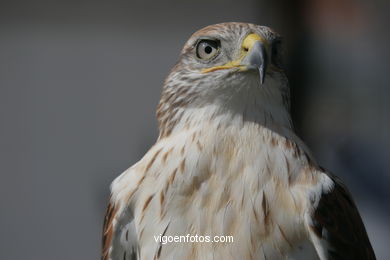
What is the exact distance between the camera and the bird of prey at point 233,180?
1.73 meters

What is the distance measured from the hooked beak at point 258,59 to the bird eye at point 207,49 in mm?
150

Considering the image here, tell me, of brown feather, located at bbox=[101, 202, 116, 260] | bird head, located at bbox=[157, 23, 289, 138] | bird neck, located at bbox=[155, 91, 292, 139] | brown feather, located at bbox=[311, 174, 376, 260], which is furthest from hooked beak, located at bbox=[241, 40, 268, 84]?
brown feather, located at bbox=[101, 202, 116, 260]

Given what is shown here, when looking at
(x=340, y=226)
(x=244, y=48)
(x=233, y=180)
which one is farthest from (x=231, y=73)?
(x=340, y=226)

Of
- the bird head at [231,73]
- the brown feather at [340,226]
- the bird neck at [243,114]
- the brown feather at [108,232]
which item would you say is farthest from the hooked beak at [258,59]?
the brown feather at [108,232]

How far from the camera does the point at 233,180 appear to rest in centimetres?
180

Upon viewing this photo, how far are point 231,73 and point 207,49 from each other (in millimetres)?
155

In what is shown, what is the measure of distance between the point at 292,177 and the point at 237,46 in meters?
0.41

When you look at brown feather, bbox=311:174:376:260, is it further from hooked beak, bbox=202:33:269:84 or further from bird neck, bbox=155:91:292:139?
hooked beak, bbox=202:33:269:84

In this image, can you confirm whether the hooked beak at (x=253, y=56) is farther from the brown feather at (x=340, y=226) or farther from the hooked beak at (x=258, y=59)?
the brown feather at (x=340, y=226)

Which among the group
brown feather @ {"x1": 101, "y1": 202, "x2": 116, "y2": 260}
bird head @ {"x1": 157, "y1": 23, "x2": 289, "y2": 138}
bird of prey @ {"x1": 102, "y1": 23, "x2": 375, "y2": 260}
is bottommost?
brown feather @ {"x1": 101, "y1": 202, "x2": 116, "y2": 260}

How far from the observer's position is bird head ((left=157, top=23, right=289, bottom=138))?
5.98 feet

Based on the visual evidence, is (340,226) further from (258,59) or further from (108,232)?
(108,232)

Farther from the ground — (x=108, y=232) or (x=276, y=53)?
(x=276, y=53)

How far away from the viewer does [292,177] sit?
1.78 m
